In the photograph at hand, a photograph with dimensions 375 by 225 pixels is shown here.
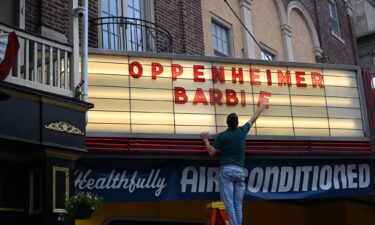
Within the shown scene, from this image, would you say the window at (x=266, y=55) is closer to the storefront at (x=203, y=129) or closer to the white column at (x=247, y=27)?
the white column at (x=247, y=27)

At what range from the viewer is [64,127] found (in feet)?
27.3

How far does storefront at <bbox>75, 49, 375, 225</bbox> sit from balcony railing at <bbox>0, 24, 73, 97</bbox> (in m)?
0.70

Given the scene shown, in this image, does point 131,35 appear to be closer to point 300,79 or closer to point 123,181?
point 300,79

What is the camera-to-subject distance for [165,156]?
31.8 feet

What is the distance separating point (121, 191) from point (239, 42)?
707 cm

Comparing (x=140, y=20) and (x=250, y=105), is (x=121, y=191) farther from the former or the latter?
(x=140, y=20)

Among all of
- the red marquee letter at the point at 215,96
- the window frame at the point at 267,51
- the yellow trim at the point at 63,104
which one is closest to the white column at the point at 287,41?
the window frame at the point at 267,51

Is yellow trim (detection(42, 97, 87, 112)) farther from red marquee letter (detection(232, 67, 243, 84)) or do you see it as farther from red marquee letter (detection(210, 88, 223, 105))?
red marquee letter (detection(232, 67, 243, 84))

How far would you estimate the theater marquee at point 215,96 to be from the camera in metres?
9.61

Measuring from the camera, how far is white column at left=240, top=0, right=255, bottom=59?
15.5m

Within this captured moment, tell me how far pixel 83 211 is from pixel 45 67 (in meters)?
2.37

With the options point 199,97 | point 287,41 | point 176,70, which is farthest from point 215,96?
point 287,41

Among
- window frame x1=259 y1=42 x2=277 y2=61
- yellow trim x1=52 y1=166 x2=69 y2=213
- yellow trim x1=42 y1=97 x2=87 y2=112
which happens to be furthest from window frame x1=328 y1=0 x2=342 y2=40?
yellow trim x1=52 y1=166 x2=69 y2=213

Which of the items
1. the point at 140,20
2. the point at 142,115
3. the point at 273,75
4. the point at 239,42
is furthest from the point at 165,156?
the point at 239,42
